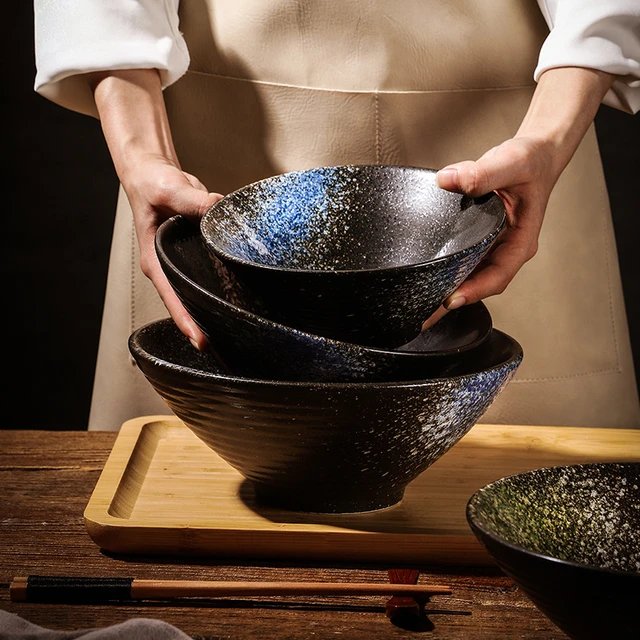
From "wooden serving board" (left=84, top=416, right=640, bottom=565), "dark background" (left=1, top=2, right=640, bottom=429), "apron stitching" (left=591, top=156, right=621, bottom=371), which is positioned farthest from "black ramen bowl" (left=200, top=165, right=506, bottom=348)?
"dark background" (left=1, top=2, right=640, bottom=429)

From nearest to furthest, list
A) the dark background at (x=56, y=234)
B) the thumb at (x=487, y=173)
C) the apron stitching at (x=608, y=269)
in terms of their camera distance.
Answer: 1. the thumb at (x=487, y=173)
2. the apron stitching at (x=608, y=269)
3. the dark background at (x=56, y=234)

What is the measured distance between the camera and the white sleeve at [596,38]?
106 centimetres

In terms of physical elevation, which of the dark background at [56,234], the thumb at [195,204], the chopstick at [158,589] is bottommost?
the dark background at [56,234]

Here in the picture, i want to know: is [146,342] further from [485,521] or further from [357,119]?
[357,119]

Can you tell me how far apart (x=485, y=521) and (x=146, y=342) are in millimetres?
411

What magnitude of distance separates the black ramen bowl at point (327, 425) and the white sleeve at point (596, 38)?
0.45m

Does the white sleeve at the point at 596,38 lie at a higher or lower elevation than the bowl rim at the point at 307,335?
higher

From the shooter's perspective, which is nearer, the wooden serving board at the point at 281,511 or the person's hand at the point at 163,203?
the wooden serving board at the point at 281,511

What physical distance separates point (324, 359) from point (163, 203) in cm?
31

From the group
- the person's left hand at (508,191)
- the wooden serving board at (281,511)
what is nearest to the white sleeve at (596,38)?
the person's left hand at (508,191)

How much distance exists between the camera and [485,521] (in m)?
0.54

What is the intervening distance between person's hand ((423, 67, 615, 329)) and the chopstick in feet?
0.95

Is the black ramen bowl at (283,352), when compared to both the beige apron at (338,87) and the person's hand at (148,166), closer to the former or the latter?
the person's hand at (148,166)

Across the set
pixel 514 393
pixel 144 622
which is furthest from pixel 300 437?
pixel 514 393
